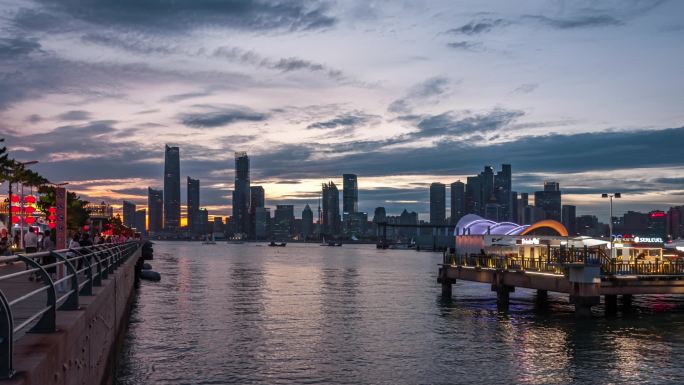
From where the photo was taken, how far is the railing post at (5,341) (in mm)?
8477

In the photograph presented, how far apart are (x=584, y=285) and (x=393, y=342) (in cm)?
1545

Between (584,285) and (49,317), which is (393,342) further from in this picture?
(49,317)

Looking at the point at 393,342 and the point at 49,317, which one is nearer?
the point at 49,317

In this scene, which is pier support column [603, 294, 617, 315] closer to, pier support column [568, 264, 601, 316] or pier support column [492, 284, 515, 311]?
pier support column [568, 264, 601, 316]

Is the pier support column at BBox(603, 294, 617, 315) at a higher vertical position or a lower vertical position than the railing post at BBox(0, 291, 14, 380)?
lower

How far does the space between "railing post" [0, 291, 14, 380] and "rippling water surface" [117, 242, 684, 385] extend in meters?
21.7

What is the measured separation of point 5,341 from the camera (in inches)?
337

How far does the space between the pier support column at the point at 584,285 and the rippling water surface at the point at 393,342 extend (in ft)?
4.98

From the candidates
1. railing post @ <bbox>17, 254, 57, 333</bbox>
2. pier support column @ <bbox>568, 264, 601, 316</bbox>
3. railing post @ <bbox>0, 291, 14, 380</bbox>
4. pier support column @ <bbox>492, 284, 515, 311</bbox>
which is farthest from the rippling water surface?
railing post @ <bbox>0, 291, 14, 380</bbox>

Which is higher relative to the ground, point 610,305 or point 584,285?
point 584,285

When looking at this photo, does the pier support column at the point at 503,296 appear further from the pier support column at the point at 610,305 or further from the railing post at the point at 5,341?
the railing post at the point at 5,341

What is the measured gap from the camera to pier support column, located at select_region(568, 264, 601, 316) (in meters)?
47.7

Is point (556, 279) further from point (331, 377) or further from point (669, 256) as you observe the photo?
point (331, 377)

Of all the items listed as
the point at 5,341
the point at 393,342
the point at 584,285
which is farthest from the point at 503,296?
the point at 5,341
